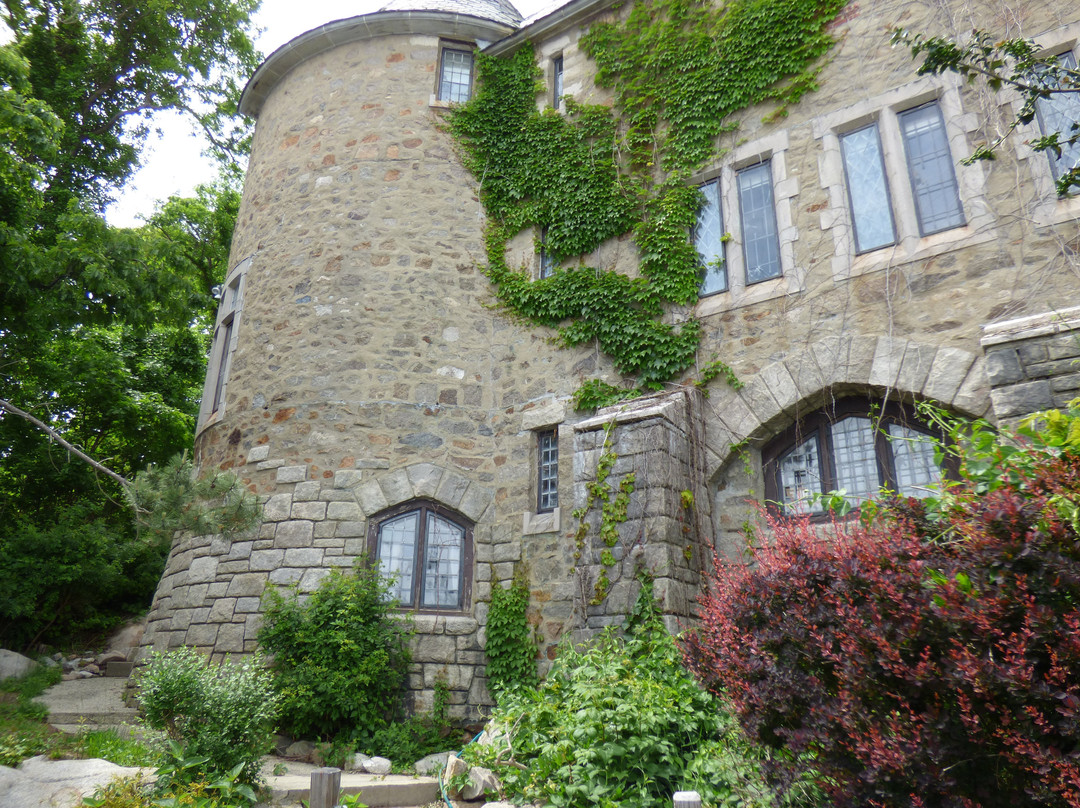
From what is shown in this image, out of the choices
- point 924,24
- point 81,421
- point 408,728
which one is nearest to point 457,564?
point 408,728

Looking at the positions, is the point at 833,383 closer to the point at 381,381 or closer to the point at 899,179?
the point at 899,179

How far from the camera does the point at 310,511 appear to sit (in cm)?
760

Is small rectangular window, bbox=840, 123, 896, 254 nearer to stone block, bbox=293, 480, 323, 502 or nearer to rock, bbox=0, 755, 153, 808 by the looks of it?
stone block, bbox=293, 480, 323, 502

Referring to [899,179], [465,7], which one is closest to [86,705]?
[899,179]

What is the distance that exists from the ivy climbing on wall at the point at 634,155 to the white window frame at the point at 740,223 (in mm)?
250

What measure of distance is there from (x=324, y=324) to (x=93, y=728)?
14.3 feet

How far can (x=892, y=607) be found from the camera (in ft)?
10.7

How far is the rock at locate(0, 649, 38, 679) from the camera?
841 cm

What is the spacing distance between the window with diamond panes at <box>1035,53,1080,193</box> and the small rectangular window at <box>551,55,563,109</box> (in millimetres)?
5071

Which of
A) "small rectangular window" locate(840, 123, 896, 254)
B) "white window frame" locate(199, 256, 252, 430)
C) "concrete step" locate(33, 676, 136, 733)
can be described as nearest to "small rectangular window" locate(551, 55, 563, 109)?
"small rectangular window" locate(840, 123, 896, 254)

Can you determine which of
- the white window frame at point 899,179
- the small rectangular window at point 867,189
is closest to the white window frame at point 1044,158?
the white window frame at point 899,179

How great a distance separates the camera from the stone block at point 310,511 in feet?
24.8

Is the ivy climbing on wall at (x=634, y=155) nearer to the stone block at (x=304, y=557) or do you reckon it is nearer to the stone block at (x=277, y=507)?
the stone block at (x=304, y=557)

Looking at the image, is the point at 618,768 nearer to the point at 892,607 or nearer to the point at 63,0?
the point at 892,607
